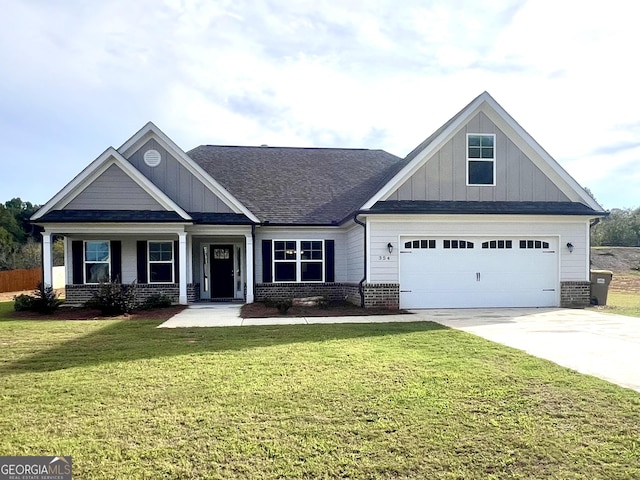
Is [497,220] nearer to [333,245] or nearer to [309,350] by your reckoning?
[333,245]

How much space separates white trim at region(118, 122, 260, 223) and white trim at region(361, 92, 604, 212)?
4828mm

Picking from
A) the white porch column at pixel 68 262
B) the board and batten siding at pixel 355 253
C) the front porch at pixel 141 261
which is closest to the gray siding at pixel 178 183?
the front porch at pixel 141 261

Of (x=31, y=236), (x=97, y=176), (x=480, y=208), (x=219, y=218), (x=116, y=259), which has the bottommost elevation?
(x=116, y=259)

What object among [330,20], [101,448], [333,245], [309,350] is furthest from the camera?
[333,245]

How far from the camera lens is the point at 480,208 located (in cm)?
1459

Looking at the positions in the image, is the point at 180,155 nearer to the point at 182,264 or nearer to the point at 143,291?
the point at 182,264

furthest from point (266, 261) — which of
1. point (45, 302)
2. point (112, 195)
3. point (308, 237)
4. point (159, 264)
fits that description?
point (45, 302)

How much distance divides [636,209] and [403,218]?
51606 mm

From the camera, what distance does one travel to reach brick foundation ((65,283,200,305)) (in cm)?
1617

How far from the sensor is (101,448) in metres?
3.86

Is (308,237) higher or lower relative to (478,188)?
lower

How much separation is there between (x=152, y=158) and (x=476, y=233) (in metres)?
11.4

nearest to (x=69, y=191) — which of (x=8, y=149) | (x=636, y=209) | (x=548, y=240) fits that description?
(x=8, y=149)

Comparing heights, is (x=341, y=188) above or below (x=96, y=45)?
below
